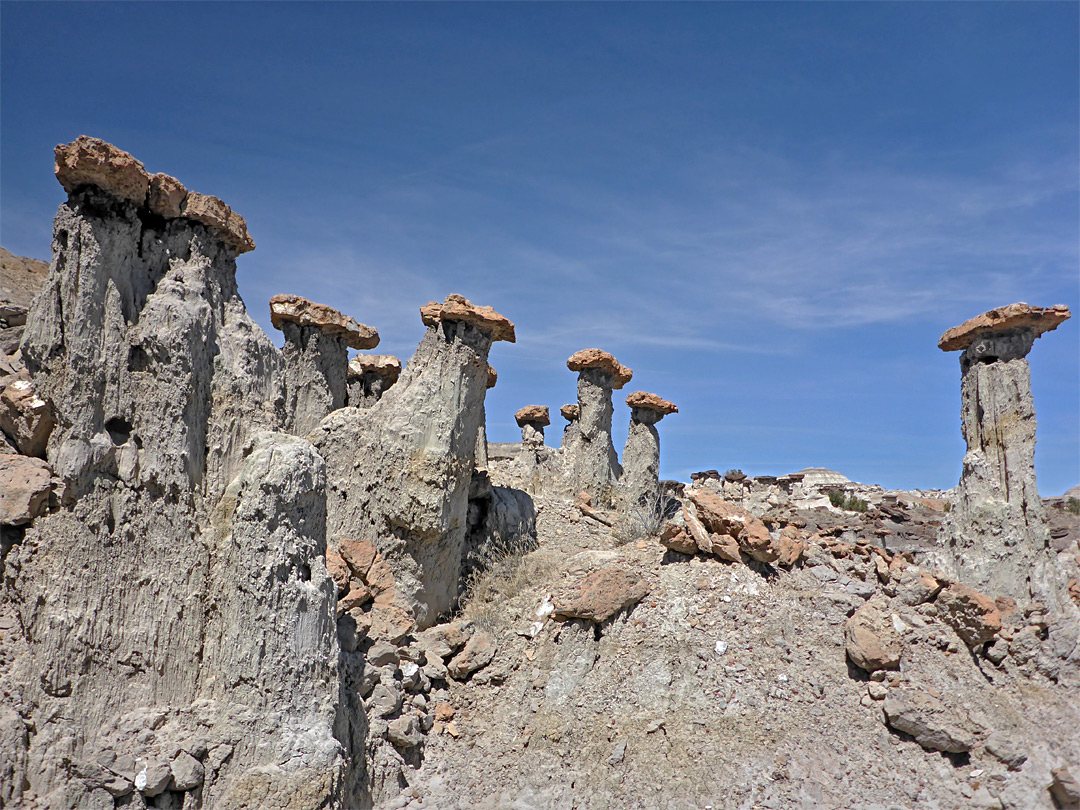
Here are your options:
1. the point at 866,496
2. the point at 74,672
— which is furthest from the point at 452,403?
the point at 866,496

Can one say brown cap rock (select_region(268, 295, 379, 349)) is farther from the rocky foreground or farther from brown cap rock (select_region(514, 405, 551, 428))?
brown cap rock (select_region(514, 405, 551, 428))

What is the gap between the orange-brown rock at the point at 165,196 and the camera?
6621 mm

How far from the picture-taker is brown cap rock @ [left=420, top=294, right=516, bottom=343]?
1051 centimetres

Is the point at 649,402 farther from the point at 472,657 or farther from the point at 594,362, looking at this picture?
the point at 472,657

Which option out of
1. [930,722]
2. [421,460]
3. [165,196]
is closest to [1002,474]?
[930,722]

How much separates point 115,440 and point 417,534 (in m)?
4.54

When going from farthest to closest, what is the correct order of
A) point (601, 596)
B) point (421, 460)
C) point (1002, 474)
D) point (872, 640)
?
point (1002, 474) < point (421, 460) < point (601, 596) < point (872, 640)

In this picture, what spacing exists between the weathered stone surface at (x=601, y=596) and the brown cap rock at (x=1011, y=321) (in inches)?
236

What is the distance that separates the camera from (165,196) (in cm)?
668

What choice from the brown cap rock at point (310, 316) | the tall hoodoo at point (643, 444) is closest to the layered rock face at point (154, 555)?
the brown cap rock at point (310, 316)

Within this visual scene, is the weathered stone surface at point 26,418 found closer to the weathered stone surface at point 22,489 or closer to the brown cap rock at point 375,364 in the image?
the weathered stone surface at point 22,489

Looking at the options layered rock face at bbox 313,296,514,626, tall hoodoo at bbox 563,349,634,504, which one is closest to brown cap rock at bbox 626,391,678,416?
tall hoodoo at bbox 563,349,634,504

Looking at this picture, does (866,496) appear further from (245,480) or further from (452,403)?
(245,480)

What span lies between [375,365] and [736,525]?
8.52m
